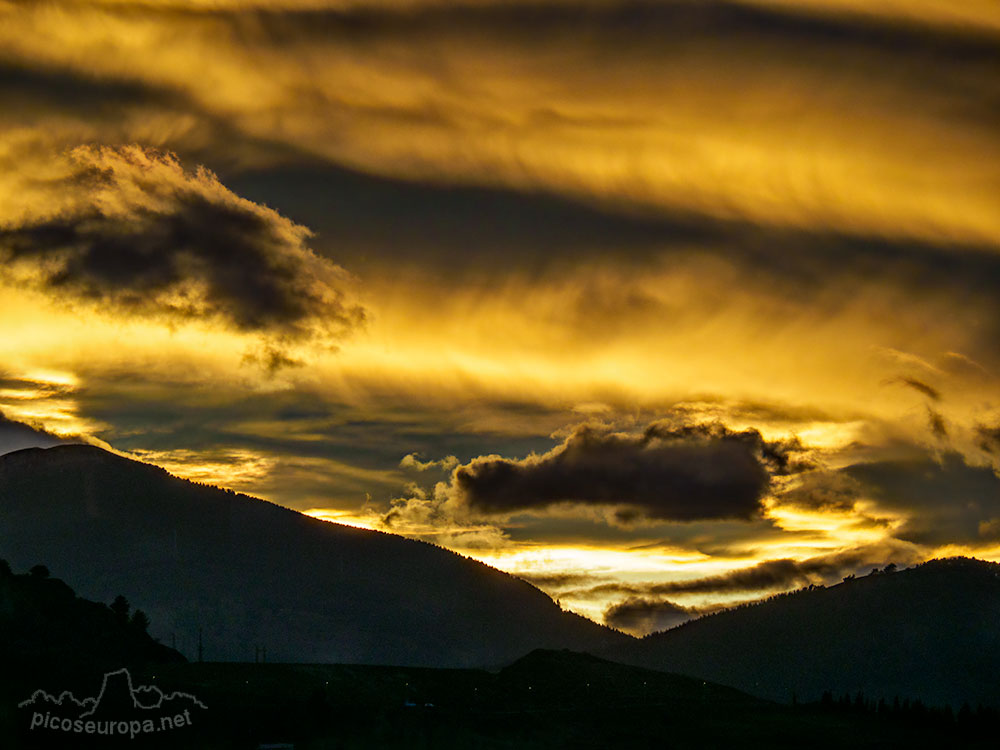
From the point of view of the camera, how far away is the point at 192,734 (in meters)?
200

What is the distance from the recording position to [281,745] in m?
197

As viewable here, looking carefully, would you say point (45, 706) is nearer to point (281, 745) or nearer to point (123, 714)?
point (123, 714)

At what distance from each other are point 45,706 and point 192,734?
Answer: 85.1 ft

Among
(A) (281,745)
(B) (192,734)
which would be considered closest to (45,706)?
(B) (192,734)

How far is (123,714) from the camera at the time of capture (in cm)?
19738

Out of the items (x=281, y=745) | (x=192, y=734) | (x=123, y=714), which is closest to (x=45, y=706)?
(x=123, y=714)

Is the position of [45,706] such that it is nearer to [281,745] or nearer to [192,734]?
[192,734]

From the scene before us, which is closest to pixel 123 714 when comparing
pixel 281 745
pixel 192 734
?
pixel 192 734

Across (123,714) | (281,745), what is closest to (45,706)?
(123,714)

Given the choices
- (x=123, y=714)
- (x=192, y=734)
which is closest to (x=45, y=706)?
(x=123, y=714)

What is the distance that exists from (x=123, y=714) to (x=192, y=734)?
41.7ft

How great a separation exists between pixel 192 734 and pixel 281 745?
55.7ft

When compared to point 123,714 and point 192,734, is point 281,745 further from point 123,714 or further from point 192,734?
point 123,714

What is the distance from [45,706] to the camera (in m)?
190
